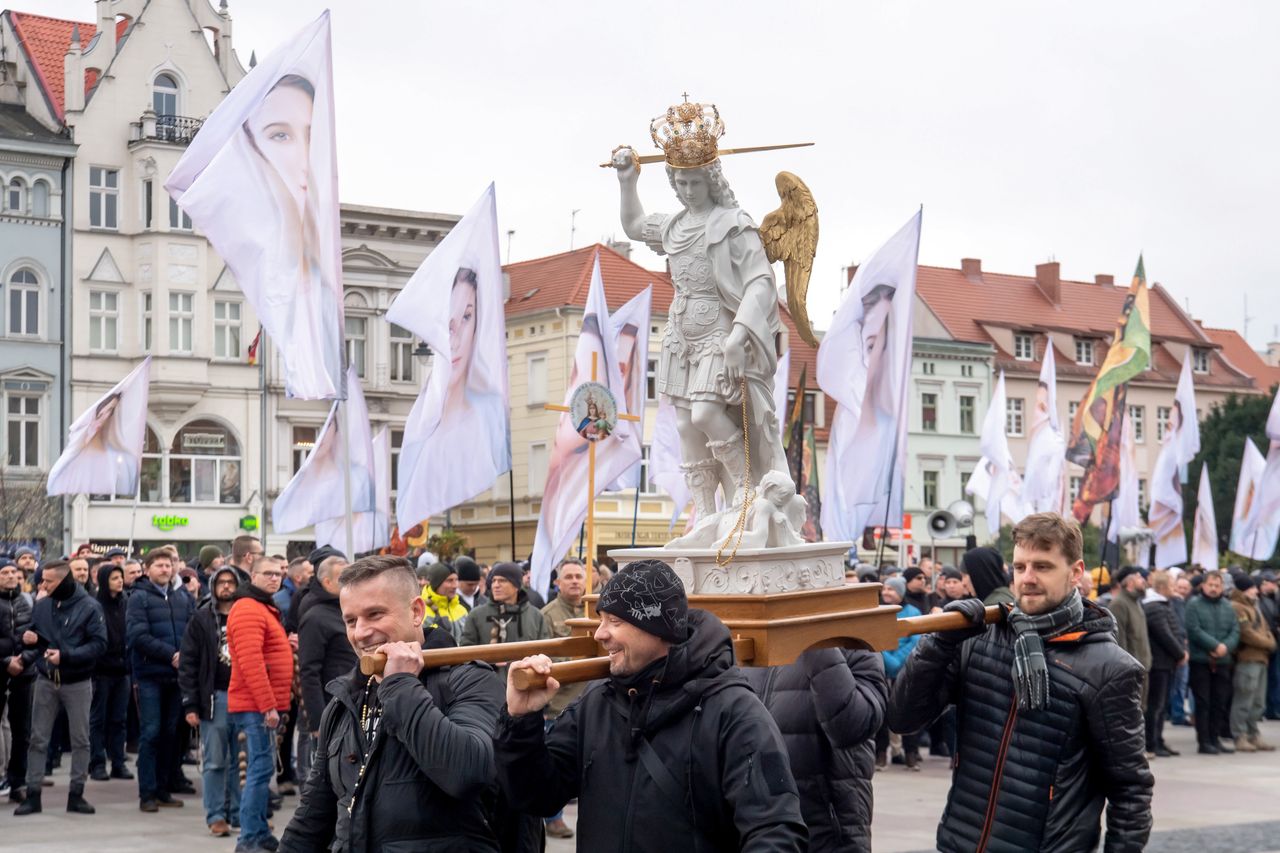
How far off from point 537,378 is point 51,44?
1709 cm

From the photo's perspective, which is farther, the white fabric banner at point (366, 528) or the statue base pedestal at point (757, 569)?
the white fabric banner at point (366, 528)

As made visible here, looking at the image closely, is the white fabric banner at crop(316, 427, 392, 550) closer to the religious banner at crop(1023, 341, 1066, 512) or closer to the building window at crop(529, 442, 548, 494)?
the religious banner at crop(1023, 341, 1066, 512)

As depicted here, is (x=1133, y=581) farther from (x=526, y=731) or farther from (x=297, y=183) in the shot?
(x=526, y=731)

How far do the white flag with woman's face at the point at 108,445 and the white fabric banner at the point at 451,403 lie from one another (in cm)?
711

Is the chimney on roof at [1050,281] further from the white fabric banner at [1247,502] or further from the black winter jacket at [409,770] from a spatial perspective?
the black winter jacket at [409,770]

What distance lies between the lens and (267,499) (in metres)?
48.5

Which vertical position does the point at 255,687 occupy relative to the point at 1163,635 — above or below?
above

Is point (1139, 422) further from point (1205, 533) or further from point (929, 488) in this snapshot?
point (1205, 533)

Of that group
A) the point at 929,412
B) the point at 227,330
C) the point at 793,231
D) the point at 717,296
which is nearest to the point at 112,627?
the point at 717,296

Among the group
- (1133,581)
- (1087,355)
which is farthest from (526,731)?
(1087,355)

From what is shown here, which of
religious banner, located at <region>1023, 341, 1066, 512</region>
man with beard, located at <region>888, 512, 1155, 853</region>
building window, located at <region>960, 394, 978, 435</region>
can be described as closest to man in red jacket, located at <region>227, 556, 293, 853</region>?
man with beard, located at <region>888, 512, 1155, 853</region>

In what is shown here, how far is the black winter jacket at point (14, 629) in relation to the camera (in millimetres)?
13453

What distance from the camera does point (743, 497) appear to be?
23.4ft

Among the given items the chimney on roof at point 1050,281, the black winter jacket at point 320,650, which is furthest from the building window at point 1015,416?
the black winter jacket at point 320,650
